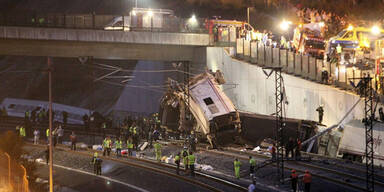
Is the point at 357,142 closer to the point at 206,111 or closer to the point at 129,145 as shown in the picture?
the point at 206,111

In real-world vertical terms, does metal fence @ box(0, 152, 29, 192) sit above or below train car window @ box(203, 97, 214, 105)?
below

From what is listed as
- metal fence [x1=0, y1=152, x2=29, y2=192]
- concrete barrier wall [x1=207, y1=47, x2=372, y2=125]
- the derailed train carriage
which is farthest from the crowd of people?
metal fence [x1=0, y1=152, x2=29, y2=192]

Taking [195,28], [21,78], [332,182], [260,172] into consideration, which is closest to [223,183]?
[260,172]

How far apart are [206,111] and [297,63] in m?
9.36

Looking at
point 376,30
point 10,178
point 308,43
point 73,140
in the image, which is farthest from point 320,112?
point 10,178

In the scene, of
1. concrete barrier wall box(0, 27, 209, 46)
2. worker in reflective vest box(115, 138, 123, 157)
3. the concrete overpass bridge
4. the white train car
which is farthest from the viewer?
the concrete overpass bridge

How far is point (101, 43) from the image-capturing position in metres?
46.7

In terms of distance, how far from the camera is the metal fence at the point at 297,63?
131 feet

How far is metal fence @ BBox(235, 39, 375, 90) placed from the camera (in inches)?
1569

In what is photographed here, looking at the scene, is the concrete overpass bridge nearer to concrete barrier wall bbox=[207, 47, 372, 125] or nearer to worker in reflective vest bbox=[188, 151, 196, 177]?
concrete barrier wall bbox=[207, 47, 372, 125]

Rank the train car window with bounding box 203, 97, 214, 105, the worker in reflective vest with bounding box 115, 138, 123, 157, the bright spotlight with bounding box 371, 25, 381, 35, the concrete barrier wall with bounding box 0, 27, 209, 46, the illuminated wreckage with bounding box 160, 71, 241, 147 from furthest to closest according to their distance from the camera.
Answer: the bright spotlight with bounding box 371, 25, 381, 35
the concrete barrier wall with bounding box 0, 27, 209, 46
the train car window with bounding box 203, 97, 214, 105
the illuminated wreckage with bounding box 160, 71, 241, 147
the worker in reflective vest with bounding box 115, 138, 123, 157

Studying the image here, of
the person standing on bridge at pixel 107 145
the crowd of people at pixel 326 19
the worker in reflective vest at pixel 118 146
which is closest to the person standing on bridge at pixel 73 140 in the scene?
the person standing on bridge at pixel 107 145

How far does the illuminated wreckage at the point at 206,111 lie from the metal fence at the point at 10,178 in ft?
51.4

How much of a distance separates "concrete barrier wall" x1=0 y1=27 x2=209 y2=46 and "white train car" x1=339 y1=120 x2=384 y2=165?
16.6m
